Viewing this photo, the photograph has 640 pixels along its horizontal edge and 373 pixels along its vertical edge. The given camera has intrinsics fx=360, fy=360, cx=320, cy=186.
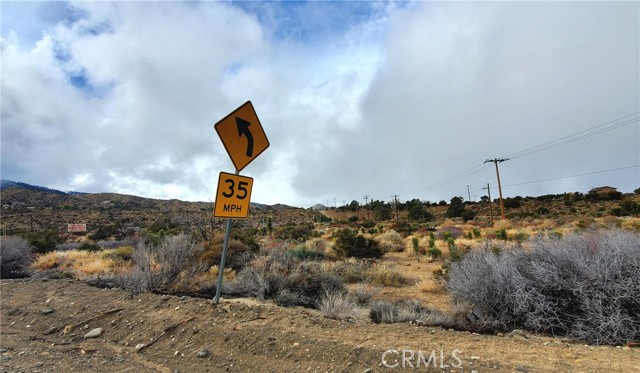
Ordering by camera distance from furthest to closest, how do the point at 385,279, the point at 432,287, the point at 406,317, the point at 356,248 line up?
the point at 356,248
the point at 385,279
the point at 432,287
the point at 406,317

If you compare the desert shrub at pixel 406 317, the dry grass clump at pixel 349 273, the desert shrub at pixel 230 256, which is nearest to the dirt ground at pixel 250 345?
the desert shrub at pixel 406 317

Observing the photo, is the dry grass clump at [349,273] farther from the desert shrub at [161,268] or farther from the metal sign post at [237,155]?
the metal sign post at [237,155]

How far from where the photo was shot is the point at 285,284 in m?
7.91

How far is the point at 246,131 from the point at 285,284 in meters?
3.57

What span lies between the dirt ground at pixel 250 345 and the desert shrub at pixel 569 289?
1.48ft

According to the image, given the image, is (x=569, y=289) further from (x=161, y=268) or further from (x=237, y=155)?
(x=161, y=268)

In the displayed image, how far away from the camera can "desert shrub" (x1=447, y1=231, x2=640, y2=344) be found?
211 inches

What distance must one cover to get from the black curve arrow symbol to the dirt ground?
8.69 ft

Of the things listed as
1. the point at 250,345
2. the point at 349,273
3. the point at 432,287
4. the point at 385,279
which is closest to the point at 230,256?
the point at 349,273

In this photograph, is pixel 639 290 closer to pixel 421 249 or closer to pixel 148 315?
pixel 148 315

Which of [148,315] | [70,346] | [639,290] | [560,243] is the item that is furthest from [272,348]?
[560,243]

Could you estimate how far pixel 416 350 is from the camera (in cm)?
418

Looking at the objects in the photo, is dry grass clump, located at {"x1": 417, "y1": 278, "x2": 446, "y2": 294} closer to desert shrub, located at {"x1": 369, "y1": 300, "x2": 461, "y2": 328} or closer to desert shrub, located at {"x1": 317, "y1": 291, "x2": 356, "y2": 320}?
desert shrub, located at {"x1": 369, "y1": 300, "x2": 461, "y2": 328}

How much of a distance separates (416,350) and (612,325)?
10.3 feet
